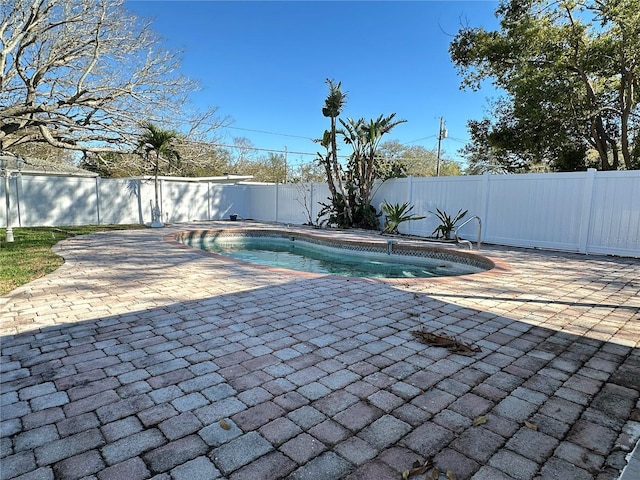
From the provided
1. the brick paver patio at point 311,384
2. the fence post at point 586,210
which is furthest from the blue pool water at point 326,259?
the brick paver patio at point 311,384

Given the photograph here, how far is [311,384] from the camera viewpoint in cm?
240

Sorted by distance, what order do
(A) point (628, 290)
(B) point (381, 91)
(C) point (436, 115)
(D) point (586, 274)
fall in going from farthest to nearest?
(C) point (436, 115) < (B) point (381, 91) < (D) point (586, 274) < (A) point (628, 290)

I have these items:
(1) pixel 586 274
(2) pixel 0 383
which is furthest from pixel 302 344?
(1) pixel 586 274

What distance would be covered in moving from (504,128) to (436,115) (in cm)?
1799

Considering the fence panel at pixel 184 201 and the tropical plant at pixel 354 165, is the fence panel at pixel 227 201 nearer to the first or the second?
the fence panel at pixel 184 201

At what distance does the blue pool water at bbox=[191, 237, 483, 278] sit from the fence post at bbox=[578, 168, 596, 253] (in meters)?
2.70

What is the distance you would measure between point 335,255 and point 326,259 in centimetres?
42

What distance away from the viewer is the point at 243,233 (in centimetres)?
1238

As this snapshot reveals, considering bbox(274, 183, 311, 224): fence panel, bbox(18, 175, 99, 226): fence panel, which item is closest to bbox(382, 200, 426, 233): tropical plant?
bbox(274, 183, 311, 224): fence panel

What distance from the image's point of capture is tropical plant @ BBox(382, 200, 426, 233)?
1139cm

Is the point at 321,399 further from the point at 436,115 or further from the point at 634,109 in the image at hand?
the point at 436,115

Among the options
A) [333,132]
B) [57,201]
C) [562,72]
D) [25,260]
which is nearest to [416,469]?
[25,260]

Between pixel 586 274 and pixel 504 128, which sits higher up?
pixel 504 128

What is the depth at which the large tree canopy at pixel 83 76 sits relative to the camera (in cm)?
1235
